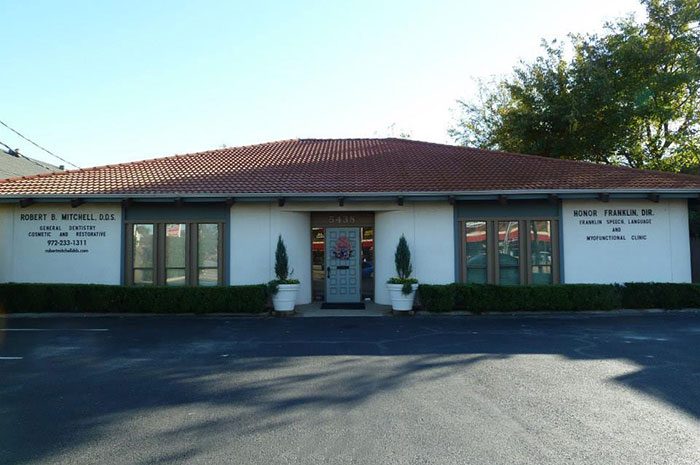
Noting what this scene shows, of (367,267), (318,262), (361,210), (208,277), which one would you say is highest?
(361,210)

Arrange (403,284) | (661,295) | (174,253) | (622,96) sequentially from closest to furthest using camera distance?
(403,284) → (661,295) → (174,253) → (622,96)

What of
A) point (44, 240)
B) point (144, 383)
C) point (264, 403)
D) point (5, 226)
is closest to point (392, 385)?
point (264, 403)

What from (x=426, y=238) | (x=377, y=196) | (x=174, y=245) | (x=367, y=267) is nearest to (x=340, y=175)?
(x=377, y=196)

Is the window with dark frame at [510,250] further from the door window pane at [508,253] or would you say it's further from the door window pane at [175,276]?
the door window pane at [175,276]

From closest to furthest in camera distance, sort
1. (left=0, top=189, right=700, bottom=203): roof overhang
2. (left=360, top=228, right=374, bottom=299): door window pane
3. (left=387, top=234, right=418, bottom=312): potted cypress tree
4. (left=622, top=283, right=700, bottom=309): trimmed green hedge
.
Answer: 1. (left=387, top=234, right=418, bottom=312): potted cypress tree
2. (left=622, top=283, right=700, bottom=309): trimmed green hedge
3. (left=0, top=189, right=700, bottom=203): roof overhang
4. (left=360, top=228, right=374, bottom=299): door window pane

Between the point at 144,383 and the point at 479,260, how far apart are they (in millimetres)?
9371

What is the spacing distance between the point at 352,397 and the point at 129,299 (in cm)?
864

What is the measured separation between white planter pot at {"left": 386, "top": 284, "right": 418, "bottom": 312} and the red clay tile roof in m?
2.56

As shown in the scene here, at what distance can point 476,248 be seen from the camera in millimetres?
12727

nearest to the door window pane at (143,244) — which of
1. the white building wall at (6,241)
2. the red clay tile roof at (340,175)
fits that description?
the red clay tile roof at (340,175)

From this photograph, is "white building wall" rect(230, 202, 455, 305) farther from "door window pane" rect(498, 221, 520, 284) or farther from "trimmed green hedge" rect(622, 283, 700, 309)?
"trimmed green hedge" rect(622, 283, 700, 309)

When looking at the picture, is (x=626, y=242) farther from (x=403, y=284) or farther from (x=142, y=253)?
(x=142, y=253)

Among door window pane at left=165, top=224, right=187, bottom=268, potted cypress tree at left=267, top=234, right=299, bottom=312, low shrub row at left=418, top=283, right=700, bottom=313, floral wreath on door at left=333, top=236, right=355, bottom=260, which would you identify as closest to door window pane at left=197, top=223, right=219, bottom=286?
door window pane at left=165, top=224, right=187, bottom=268

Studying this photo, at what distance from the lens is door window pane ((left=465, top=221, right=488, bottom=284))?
1270cm
